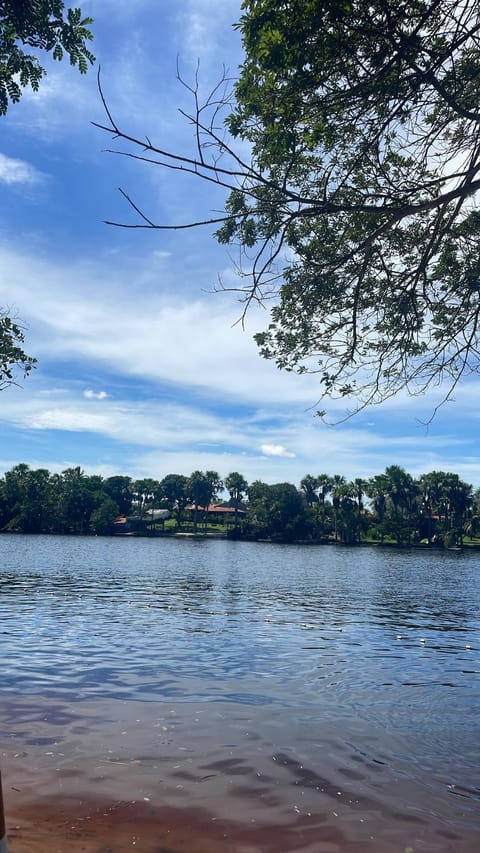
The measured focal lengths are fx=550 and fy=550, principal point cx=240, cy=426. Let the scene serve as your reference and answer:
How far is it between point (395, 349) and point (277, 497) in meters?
135

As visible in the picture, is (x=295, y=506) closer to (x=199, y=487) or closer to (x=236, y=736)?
(x=199, y=487)

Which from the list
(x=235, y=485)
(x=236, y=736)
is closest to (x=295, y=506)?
(x=235, y=485)

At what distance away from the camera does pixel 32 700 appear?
399 inches

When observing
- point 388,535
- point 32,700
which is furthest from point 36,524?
point 32,700

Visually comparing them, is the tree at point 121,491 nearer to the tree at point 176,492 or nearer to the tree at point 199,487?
the tree at point 176,492

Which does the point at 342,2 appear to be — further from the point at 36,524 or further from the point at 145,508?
the point at 145,508

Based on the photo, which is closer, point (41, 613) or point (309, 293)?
point (309, 293)

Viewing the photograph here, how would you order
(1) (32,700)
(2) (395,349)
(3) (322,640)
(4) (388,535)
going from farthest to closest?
(4) (388,535) < (3) (322,640) < (2) (395,349) < (1) (32,700)

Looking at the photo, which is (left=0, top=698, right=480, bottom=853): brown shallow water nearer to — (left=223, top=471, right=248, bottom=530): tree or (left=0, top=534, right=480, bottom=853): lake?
(left=0, top=534, right=480, bottom=853): lake

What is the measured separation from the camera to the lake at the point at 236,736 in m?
5.58

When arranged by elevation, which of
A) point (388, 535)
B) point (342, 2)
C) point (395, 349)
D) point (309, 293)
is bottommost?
point (388, 535)

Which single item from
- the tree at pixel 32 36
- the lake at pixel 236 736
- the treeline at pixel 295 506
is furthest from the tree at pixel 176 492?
the tree at pixel 32 36

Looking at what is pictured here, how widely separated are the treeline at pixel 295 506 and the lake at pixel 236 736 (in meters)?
118

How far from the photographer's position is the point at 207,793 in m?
6.38
